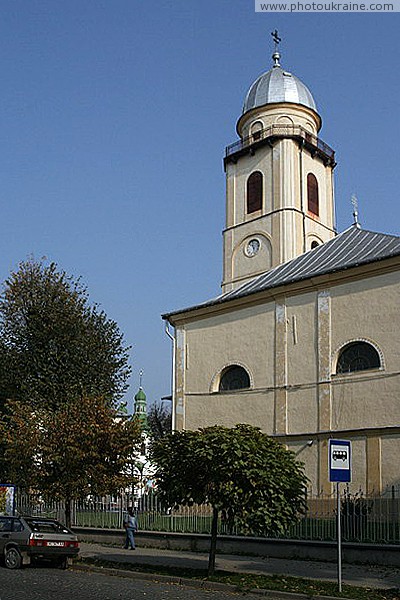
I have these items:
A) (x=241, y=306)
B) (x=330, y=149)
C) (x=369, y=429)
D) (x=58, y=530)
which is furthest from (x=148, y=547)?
(x=330, y=149)

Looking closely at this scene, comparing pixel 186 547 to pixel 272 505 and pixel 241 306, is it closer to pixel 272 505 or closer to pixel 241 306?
pixel 272 505

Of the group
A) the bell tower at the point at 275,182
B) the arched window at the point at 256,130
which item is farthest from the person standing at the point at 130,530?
the arched window at the point at 256,130

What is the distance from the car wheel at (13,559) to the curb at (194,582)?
133 cm

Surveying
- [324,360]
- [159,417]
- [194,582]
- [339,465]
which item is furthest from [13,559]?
[159,417]

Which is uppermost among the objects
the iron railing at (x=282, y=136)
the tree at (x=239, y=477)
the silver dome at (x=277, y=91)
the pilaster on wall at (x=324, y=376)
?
the silver dome at (x=277, y=91)

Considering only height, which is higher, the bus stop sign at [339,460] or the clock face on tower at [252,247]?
the clock face on tower at [252,247]

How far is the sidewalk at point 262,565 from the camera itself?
1536cm

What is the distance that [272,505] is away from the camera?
14.8 m

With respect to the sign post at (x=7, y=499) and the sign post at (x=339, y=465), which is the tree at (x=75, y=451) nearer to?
the sign post at (x=7, y=499)

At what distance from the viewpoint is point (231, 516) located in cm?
1505

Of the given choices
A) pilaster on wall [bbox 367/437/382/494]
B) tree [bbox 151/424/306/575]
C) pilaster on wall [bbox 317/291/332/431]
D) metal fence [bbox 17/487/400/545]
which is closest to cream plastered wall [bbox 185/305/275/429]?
pilaster on wall [bbox 317/291/332/431]

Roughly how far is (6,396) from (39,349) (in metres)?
2.54

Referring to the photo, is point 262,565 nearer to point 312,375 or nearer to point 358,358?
point 358,358

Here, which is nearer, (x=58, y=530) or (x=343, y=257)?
(x=58, y=530)
